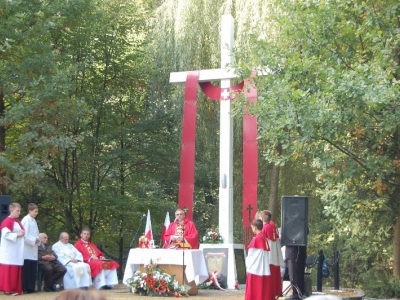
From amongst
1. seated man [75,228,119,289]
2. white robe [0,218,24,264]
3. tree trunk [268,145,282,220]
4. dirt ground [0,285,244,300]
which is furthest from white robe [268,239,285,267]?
tree trunk [268,145,282,220]

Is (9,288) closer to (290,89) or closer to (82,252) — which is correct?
(82,252)

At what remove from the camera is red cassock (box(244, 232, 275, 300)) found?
38.2 feet

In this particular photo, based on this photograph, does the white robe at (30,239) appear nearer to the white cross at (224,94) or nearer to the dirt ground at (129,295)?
the dirt ground at (129,295)

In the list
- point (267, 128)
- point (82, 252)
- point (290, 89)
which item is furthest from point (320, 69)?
point (82, 252)

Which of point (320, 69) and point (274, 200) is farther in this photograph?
point (274, 200)

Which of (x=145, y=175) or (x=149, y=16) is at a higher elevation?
(x=149, y=16)

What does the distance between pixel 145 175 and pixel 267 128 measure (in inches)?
381

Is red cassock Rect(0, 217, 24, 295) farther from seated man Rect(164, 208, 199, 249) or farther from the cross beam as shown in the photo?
the cross beam

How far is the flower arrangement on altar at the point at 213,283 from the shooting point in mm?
14797

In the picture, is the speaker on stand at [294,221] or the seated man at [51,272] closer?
the speaker on stand at [294,221]

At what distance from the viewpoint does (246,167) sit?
15.8 m

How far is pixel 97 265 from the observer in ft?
46.6

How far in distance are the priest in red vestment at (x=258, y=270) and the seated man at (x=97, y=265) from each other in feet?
12.4

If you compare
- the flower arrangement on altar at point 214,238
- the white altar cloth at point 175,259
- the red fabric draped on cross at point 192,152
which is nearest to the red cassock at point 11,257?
the white altar cloth at point 175,259
